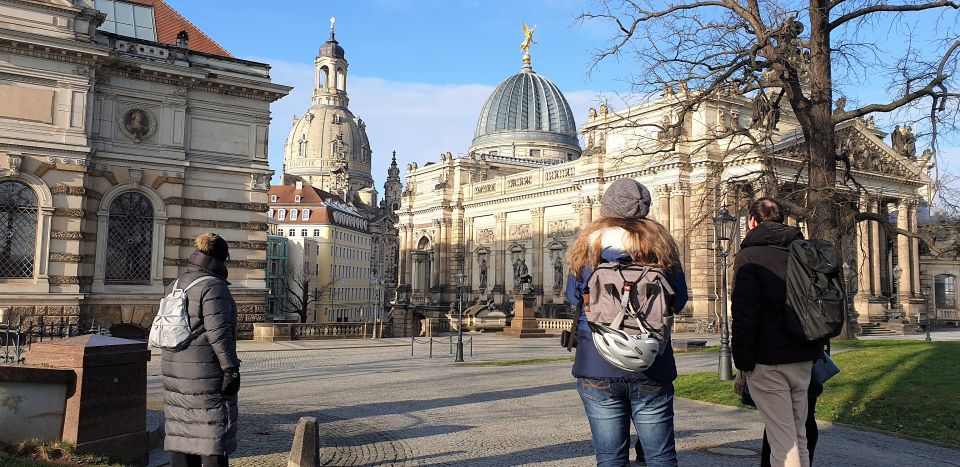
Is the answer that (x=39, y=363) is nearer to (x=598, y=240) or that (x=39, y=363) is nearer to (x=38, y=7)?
(x=598, y=240)

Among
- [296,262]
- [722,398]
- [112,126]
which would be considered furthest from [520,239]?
[722,398]

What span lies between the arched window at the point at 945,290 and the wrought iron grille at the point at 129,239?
5848 cm

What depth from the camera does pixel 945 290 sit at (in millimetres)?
59969

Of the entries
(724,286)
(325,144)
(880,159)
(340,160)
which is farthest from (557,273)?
(325,144)

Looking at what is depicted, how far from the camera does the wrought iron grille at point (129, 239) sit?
2392 centimetres

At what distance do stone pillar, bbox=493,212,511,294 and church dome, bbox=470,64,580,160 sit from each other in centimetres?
1467

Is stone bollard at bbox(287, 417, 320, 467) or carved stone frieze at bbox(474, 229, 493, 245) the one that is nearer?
stone bollard at bbox(287, 417, 320, 467)

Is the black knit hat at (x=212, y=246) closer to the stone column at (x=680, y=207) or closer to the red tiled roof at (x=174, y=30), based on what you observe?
the red tiled roof at (x=174, y=30)

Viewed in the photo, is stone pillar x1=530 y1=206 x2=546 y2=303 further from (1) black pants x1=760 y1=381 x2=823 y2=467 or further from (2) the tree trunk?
(1) black pants x1=760 y1=381 x2=823 y2=467

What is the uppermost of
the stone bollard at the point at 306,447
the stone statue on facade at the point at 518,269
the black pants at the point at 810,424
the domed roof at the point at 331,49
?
the domed roof at the point at 331,49

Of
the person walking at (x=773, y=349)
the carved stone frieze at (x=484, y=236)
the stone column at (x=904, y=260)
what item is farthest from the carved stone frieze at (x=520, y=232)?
the person walking at (x=773, y=349)

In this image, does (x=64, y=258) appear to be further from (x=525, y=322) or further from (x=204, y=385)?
(x=525, y=322)

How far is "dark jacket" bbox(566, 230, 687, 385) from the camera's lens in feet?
14.0

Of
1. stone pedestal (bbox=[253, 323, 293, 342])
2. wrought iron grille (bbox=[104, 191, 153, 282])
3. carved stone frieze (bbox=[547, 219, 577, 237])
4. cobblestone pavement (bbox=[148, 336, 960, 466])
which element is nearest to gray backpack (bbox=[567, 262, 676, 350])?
cobblestone pavement (bbox=[148, 336, 960, 466])
